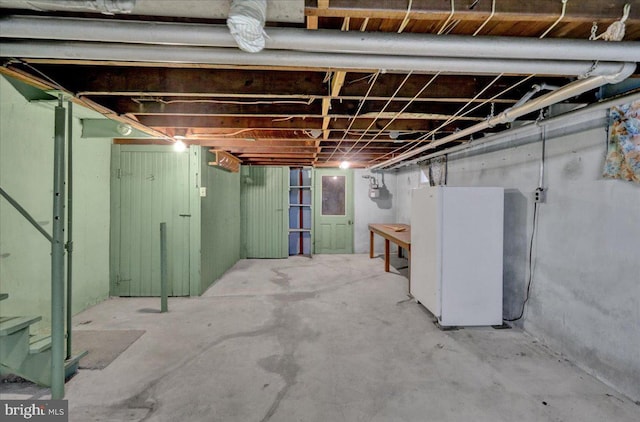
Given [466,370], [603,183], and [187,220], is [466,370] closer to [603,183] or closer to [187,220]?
[603,183]

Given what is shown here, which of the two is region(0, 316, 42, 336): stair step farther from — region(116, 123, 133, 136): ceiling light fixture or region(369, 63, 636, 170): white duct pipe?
region(369, 63, 636, 170): white duct pipe

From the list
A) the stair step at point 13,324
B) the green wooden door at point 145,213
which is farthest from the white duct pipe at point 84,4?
the green wooden door at point 145,213

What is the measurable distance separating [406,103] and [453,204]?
1.18 meters

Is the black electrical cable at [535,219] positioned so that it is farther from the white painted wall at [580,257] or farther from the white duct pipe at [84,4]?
the white duct pipe at [84,4]

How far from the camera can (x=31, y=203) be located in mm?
2545

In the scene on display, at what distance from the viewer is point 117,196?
368 cm

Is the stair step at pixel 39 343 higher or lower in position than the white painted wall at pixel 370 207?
lower

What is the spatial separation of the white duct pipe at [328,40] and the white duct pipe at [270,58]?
5 centimetres

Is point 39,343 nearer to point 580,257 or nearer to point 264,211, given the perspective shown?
point 580,257

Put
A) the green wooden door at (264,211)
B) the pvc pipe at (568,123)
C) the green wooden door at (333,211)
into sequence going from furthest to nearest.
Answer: the green wooden door at (333,211)
the green wooden door at (264,211)
the pvc pipe at (568,123)

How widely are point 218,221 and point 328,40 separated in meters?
3.88

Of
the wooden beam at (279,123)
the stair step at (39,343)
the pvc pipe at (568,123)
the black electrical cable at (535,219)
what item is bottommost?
the stair step at (39,343)

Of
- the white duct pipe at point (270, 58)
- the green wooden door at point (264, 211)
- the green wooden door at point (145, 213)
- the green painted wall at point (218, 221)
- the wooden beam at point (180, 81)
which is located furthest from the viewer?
the green wooden door at point (264, 211)

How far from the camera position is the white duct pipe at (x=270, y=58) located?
135cm
